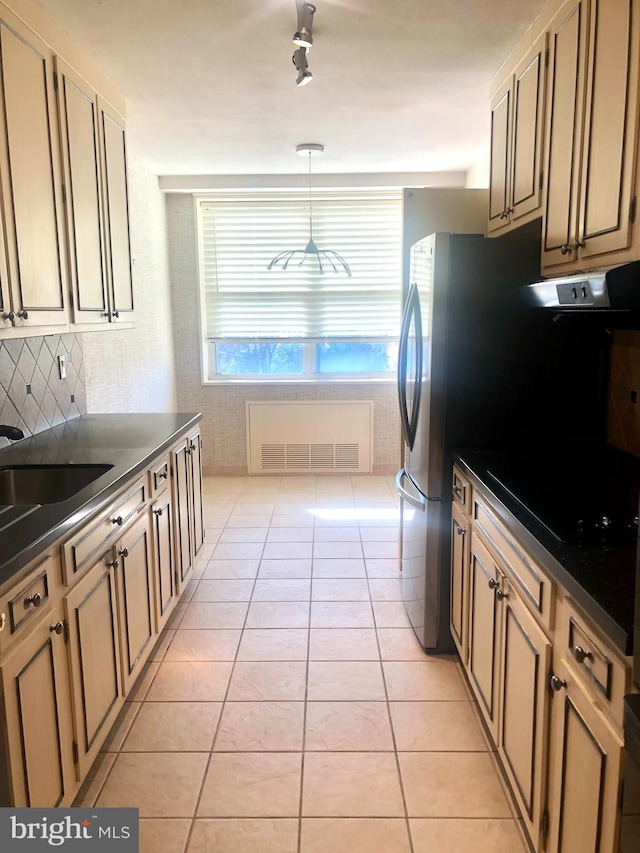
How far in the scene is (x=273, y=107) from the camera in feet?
10.8

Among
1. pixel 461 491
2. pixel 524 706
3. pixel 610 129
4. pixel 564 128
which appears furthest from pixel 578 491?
pixel 564 128

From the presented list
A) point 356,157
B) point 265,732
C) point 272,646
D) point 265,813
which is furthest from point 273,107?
→ point 265,813

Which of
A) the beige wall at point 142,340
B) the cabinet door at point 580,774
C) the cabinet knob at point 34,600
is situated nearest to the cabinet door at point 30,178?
the cabinet knob at point 34,600

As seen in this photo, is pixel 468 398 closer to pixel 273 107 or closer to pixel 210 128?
pixel 273 107

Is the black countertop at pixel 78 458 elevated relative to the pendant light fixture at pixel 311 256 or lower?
lower

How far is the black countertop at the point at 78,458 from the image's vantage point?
58.5 inches

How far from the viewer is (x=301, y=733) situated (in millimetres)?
2160

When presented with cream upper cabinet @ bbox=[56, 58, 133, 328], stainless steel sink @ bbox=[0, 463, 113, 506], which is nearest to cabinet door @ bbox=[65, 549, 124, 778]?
stainless steel sink @ bbox=[0, 463, 113, 506]

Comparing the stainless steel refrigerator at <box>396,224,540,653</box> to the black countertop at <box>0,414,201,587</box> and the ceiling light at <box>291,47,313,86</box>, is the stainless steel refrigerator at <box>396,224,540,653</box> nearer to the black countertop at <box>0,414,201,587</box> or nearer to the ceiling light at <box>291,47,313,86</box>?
the ceiling light at <box>291,47,313,86</box>

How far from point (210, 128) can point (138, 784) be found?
336 cm

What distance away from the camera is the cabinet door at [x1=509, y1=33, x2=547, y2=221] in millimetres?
2217

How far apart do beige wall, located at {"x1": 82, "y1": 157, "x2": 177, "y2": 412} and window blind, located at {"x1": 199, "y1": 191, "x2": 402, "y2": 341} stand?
463 mm

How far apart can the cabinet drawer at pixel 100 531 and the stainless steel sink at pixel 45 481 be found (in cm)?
16

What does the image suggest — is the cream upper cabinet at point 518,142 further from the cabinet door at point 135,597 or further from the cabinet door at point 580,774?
the cabinet door at point 135,597
